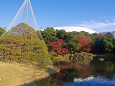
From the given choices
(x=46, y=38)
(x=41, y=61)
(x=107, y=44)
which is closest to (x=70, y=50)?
(x=46, y=38)

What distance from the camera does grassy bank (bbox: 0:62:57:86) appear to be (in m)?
12.8

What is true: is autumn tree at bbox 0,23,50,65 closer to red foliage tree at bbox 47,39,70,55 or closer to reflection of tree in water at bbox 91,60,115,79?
reflection of tree in water at bbox 91,60,115,79

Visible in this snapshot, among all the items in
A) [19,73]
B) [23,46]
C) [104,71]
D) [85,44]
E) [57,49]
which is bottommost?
[104,71]

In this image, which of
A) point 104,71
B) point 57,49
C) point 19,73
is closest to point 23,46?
point 19,73

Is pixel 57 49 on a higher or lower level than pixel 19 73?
higher

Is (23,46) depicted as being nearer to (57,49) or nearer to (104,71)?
(104,71)

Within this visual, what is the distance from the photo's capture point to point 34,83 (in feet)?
44.3

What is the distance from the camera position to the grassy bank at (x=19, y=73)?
12.8 meters

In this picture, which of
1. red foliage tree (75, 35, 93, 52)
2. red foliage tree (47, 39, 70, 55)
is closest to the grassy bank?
red foliage tree (47, 39, 70, 55)

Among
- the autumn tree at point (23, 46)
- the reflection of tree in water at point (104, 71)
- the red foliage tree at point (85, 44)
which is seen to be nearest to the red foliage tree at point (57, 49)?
the red foliage tree at point (85, 44)

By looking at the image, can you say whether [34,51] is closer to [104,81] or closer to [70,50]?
[104,81]

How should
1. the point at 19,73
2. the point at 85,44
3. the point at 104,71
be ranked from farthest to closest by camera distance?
the point at 85,44
the point at 104,71
the point at 19,73

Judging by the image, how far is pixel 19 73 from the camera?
582 inches

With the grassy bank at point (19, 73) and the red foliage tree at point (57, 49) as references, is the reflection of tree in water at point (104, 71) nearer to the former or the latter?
the grassy bank at point (19, 73)
